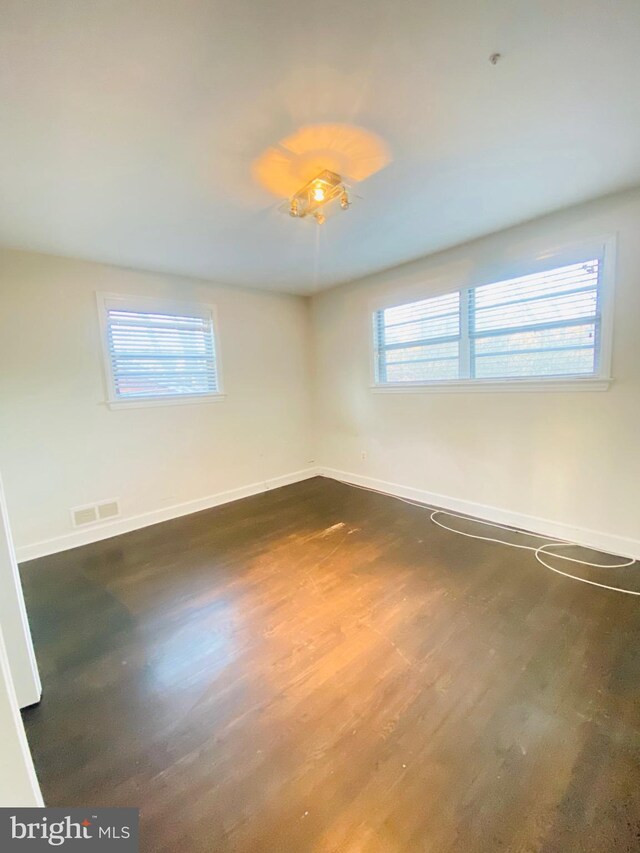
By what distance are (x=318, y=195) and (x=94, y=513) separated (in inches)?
125

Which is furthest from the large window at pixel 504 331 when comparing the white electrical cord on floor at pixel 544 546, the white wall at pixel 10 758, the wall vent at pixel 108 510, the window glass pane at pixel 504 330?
the white wall at pixel 10 758

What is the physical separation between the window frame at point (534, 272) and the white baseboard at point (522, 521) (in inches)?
42.9

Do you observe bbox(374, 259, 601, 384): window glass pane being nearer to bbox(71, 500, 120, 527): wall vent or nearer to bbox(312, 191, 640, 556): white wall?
bbox(312, 191, 640, 556): white wall

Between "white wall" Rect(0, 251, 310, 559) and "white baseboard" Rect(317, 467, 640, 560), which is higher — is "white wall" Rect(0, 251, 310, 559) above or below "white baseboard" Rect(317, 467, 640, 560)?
above

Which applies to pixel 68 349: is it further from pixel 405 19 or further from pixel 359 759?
pixel 359 759

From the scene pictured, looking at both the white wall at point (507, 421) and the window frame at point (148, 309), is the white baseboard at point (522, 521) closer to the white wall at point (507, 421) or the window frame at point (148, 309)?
the white wall at point (507, 421)

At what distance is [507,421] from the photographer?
120 inches

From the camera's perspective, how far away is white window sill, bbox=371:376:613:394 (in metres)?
2.58

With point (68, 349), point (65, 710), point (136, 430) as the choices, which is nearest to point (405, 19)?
point (65, 710)

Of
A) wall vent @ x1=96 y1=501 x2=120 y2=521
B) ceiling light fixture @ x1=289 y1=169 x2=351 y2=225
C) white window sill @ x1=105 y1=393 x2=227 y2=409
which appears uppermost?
ceiling light fixture @ x1=289 y1=169 x2=351 y2=225

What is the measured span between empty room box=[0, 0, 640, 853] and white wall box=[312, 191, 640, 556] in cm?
2

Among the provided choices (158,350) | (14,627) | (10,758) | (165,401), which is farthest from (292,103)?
(165,401)

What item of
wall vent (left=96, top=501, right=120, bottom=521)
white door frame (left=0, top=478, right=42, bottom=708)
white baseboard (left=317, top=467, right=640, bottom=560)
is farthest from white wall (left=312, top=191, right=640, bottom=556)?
white door frame (left=0, top=478, right=42, bottom=708)

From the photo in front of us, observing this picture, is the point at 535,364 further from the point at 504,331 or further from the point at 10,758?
the point at 10,758
